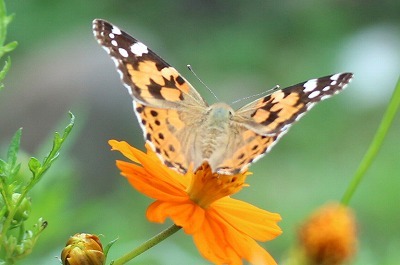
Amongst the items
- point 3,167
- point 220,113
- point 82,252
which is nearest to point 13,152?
point 3,167

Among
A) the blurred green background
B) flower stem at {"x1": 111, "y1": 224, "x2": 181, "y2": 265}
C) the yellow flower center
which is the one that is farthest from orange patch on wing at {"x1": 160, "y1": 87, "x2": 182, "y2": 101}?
the blurred green background

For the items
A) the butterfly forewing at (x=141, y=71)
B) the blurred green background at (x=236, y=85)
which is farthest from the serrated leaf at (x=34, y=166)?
the blurred green background at (x=236, y=85)


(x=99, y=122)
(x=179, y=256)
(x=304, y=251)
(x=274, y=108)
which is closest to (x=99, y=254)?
(x=304, y=251)

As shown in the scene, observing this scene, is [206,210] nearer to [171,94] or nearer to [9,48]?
[171,94]

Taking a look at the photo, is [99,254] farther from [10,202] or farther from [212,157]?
[212,157]

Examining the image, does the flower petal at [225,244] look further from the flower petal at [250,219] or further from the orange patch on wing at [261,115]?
the orange patch on wing at [261,115]

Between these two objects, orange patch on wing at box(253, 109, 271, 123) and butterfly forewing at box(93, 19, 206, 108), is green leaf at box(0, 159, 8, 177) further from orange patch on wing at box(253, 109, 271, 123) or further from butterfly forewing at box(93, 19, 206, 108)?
orange patch on wing at box(253, 109, 271, 123)

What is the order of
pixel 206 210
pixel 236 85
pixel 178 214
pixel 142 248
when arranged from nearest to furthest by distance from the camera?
pixel 142 248, pixel 178 214, pixel 206 210, pixel 236 85
